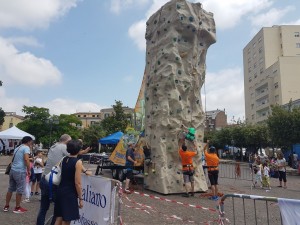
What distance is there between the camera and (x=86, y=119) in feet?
402

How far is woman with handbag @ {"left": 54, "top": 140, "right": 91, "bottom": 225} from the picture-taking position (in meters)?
4.96

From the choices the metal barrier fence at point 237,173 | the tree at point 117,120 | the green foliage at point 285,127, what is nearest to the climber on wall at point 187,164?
the metal barrier fence at point 237,173

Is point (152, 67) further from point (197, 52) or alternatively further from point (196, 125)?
point (196, 125)

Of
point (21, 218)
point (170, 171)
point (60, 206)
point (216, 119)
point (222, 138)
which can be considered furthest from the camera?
point (216, 119)

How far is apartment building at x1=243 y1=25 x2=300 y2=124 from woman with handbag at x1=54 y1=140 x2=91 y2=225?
62.7 m

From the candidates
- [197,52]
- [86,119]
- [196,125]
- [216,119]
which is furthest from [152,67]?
[86,119]

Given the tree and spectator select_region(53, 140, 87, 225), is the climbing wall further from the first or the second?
the tree

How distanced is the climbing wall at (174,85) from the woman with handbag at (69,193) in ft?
19.2

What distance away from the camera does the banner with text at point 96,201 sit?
5.22 m

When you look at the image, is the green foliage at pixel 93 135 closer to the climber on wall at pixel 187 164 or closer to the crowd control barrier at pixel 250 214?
the climber on wall at pixel 187 164

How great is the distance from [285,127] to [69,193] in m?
25.3

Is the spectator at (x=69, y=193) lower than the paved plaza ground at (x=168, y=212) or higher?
higher

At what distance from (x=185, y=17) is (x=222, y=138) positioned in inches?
1665

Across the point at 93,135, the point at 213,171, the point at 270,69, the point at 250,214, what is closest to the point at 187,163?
the point at 213,171
